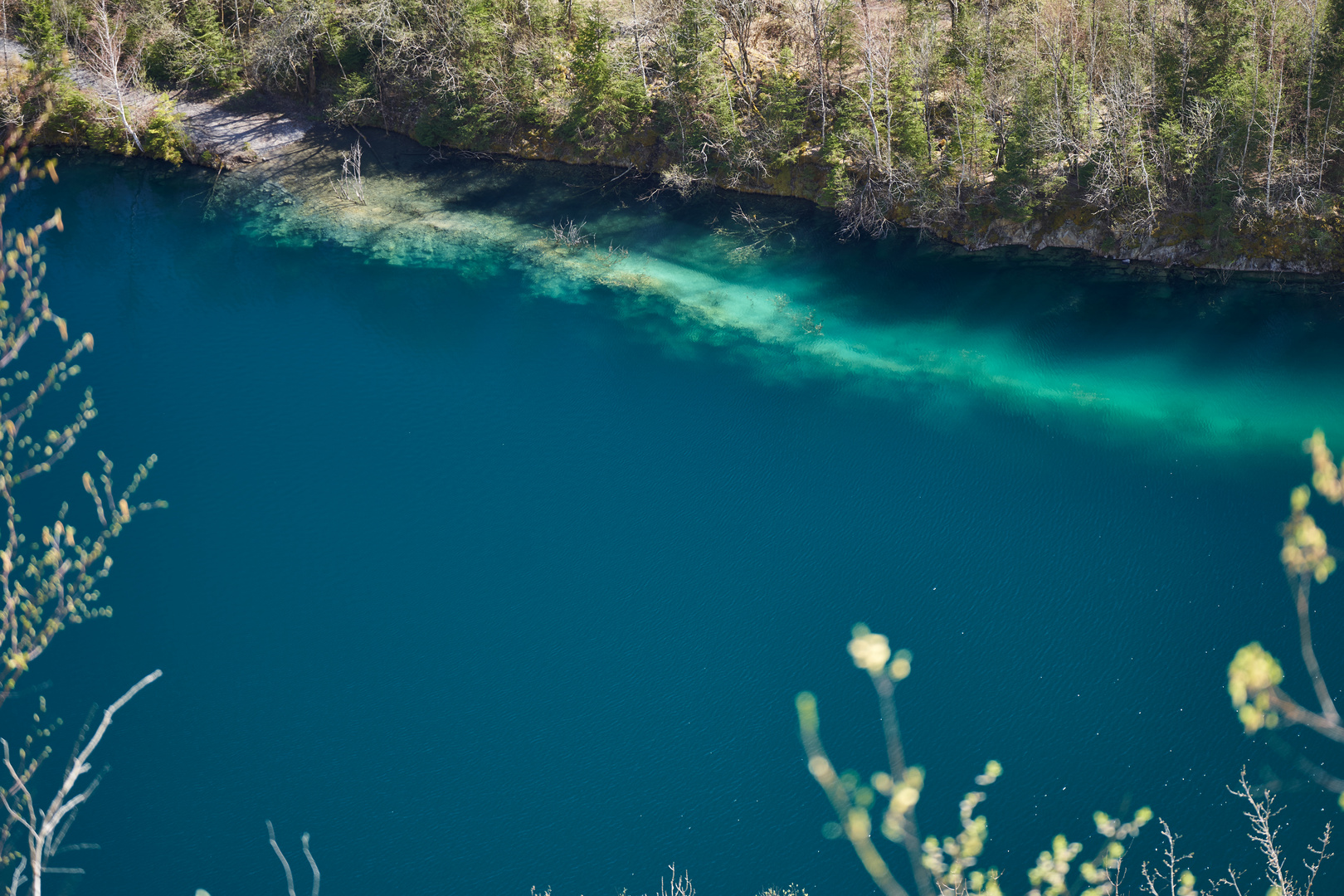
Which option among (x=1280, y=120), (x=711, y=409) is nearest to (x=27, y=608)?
(x=711, y=409)

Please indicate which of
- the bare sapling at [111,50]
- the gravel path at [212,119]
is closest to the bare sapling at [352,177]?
the gravel path at [212,119]

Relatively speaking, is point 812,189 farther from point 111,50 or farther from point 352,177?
point 111,50

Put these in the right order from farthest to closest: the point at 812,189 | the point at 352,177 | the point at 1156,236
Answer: the point at 352,177 → the point at 812,189 → the point at 1156,236

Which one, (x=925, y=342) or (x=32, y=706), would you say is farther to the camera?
(x=925, y=342)

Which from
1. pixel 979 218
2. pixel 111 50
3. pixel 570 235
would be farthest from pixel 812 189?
pixel 111 50

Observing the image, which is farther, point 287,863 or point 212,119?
point 212,119


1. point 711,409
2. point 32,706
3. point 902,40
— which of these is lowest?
point 32,706

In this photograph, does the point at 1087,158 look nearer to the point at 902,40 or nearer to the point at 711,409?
the point at 902,40

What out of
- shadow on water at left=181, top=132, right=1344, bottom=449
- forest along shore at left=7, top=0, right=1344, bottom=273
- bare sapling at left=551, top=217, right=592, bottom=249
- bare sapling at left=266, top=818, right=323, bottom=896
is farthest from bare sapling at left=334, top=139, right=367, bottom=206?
bare sapling at left=266, top=818, right=323, bottom=896

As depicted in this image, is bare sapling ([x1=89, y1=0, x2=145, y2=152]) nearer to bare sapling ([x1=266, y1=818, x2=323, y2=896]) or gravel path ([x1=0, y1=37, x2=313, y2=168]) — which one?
gravel path ([x1=0, y1=37, x2=313, y2=168])
